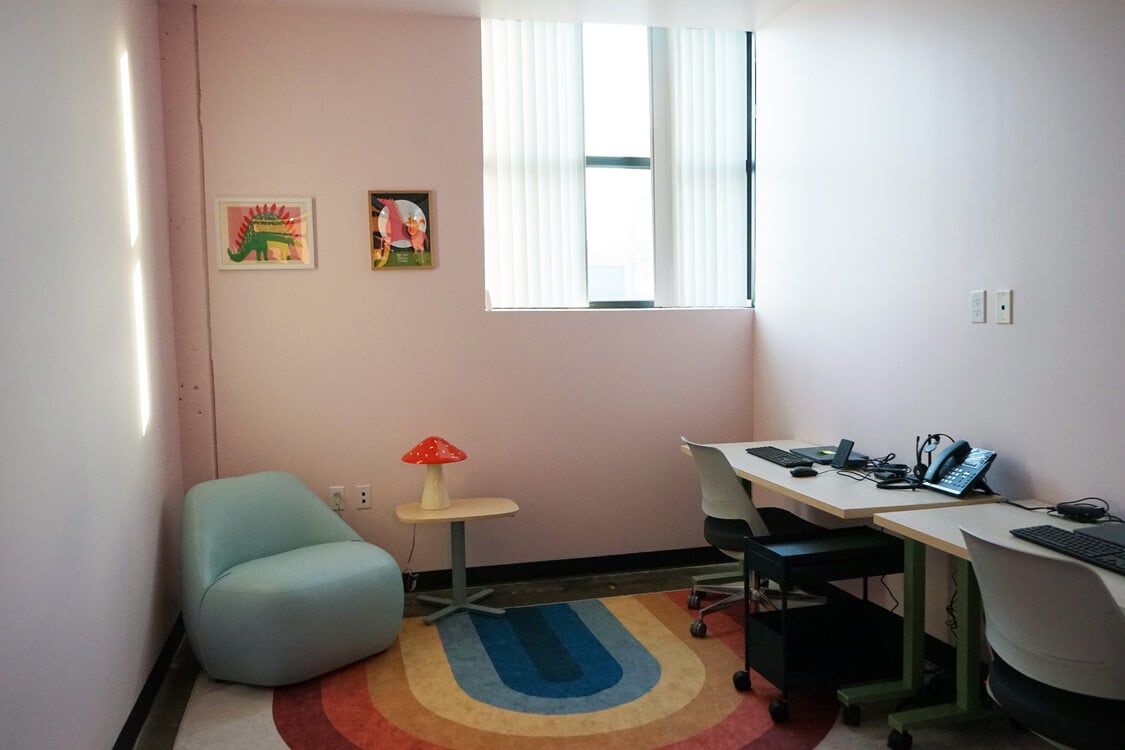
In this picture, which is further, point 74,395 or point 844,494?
point 844,494

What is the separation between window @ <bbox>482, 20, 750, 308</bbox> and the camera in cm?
436

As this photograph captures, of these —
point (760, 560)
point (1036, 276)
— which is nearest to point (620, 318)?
point (760, 560)

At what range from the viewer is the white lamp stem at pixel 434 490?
389 cm

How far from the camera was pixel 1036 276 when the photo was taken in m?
2.70

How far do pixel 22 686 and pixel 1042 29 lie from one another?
3382 millimetres

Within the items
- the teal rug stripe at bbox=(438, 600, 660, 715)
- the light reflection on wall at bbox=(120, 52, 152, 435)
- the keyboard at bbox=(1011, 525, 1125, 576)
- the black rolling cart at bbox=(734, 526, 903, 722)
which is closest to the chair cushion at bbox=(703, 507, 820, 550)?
the black rolling cart at bbox=(734, 526, 903, 722)

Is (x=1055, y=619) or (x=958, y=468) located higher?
(x=958, y=468)

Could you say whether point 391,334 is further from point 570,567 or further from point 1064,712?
point 1064,712

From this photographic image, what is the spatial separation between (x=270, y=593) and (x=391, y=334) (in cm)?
150

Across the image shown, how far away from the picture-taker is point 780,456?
362 centimetres

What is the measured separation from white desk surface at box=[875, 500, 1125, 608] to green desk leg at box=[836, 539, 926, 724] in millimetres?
206

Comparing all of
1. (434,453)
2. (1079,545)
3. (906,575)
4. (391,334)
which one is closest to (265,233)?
(391,334)

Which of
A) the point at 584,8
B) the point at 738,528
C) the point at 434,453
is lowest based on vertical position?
the point at 738,528

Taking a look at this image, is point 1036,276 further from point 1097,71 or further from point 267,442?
point 267,442
